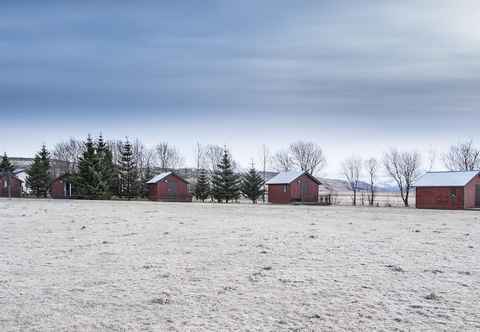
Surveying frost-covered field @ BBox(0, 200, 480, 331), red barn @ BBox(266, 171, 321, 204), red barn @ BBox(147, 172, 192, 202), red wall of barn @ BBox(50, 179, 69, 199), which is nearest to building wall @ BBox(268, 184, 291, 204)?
red barn @ BBox(266, 171, 321, 204)

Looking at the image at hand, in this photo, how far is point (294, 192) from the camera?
178 feet

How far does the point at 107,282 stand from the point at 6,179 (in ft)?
224

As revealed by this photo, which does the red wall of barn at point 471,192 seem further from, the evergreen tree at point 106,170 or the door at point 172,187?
the evergreen tree at point 106,170

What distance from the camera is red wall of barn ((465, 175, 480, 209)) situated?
4219cm

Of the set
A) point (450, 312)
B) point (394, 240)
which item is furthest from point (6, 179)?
point (450, 312)

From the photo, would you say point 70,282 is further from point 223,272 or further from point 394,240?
point 394,240

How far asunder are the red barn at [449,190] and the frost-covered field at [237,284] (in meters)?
31.7

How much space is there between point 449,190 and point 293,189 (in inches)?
710

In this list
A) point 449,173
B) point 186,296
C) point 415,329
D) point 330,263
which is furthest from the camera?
point 449,173

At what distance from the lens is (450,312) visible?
602cm

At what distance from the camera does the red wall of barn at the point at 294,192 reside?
2128 inches

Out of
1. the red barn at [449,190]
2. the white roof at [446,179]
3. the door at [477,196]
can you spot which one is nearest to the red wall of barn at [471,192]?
the red barn at [449,190]

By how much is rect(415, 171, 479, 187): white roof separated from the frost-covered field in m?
32.1

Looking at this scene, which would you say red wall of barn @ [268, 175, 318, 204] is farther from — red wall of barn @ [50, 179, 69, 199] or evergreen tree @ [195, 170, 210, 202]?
red wall of barn @ [50, 179, 69, 199]
